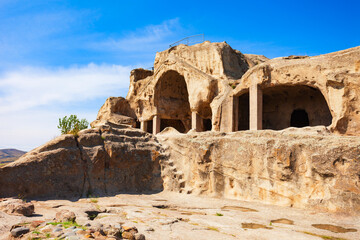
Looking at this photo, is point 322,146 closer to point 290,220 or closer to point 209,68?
point 290,220

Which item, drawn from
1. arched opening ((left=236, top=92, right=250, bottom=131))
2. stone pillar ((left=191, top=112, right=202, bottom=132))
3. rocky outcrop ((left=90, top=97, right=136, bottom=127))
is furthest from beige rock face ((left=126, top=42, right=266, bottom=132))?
arched opening ((left=236, top=92, right=250, bottom=131))

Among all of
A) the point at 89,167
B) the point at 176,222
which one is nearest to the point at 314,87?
the point at 89,167

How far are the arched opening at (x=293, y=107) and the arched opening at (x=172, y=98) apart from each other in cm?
733

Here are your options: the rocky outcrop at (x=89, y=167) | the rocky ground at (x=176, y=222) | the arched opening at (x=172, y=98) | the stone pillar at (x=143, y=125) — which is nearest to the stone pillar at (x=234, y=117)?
the rocky outcrop at (x=89, y=167)

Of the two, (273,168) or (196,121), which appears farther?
(196,121)

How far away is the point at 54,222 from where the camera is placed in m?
5.18

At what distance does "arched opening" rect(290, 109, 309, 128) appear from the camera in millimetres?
19047

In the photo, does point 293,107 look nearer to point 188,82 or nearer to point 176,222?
point 188,82

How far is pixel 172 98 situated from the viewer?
24.8m

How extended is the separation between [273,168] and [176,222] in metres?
3.47

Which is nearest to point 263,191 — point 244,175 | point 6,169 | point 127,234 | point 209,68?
point 244,175

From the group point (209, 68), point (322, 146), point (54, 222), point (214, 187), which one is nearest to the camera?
point (54, 222)

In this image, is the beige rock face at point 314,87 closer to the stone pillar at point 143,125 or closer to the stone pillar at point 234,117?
the stone pillar at point 234,117

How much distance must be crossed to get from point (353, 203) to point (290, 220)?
1.55 meters
